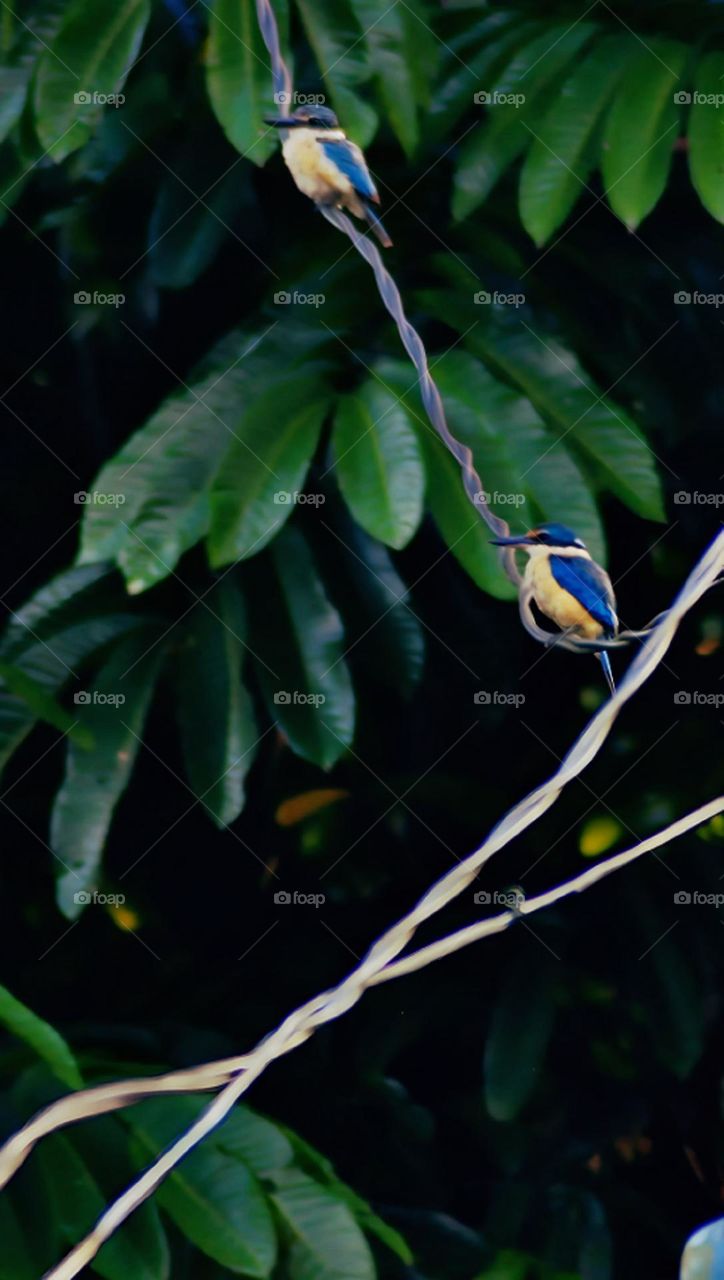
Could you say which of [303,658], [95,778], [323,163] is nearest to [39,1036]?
[95,778]

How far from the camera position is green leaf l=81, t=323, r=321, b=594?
1478 millimetres

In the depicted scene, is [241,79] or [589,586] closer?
[589,586]

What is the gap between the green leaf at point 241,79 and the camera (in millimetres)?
1488

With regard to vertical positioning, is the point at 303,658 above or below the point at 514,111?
below

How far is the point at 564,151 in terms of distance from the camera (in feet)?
5.05

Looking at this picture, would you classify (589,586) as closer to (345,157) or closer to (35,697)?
(345,157)

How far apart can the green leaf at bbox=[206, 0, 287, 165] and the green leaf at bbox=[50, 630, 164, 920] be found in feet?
2.02

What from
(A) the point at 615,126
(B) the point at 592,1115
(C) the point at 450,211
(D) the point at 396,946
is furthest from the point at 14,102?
(B) the point at 592,1115

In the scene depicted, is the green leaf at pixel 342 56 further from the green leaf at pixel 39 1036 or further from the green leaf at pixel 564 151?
the green leaf at pixel 39 1036

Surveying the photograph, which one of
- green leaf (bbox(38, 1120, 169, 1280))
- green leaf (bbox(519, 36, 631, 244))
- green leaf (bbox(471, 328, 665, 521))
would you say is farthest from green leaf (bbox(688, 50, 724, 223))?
green leaf (bbox(38, 1120, 169, 1280))

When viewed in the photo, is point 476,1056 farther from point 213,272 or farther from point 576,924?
point 213,272

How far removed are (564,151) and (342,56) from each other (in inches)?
10.3

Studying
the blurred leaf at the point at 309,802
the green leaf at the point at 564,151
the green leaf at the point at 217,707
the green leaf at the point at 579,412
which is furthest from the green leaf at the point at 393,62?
the blurred leaf at the point at 309,802

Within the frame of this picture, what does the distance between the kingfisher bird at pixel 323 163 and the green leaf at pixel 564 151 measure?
1.52 feet
